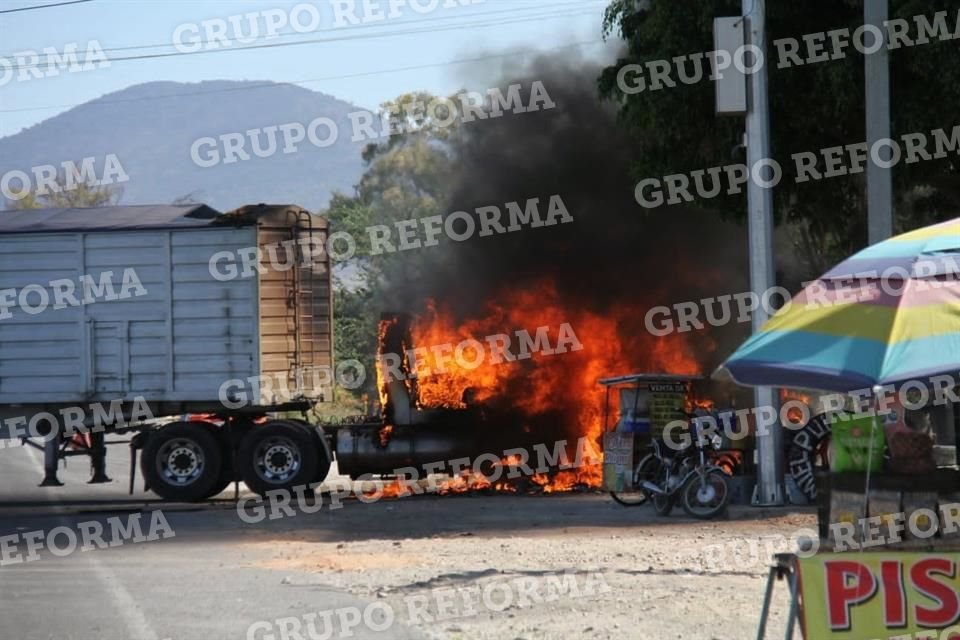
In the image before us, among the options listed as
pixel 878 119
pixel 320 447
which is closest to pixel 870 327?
pixel 878 119

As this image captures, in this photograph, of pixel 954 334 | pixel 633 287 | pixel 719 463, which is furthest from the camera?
pixel 633 287

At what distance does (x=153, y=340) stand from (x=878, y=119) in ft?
34.4

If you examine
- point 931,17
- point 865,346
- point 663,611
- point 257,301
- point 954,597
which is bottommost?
point 663,611

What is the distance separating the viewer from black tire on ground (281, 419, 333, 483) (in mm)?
19953

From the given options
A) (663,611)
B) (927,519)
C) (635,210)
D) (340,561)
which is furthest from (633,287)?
(927,519)

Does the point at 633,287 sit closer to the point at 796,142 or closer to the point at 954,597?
the point at 796,142

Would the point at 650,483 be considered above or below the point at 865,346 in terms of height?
below

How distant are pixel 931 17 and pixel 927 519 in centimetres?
1094

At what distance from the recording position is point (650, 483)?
55.4ft

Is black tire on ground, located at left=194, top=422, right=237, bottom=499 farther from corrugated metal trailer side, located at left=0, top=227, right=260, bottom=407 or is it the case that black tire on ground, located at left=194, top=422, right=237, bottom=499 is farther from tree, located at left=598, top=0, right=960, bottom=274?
tree, located at left=598, top=0, right=960, bottom=274

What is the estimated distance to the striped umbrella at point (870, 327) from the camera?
587cm

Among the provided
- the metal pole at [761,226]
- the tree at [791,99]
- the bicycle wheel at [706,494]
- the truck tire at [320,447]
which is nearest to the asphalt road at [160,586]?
the truck tire at [320,447]

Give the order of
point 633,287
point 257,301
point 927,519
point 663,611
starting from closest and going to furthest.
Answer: point 927,519 → point 663,611 → point 257,301 → point 633,287

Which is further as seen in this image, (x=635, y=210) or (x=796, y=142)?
(x=635, y=210)
